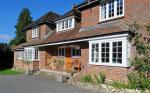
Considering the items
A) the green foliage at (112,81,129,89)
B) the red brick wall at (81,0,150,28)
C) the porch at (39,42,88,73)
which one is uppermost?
the red brick wall at (81,0,150,28)

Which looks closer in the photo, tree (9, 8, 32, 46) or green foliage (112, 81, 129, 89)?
green foliage (112, 81, 129, 89)

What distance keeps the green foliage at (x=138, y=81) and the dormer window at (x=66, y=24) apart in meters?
13.3

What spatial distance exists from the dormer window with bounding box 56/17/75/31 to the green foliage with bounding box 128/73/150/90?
13.3 m

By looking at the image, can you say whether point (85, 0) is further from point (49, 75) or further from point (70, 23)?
point (49, 75)

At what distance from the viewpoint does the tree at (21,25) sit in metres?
57.3

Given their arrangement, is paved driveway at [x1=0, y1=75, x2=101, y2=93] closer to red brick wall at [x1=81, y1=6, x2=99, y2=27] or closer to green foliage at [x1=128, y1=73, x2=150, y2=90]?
green foliage at [x1=128, y1=73, x2=150, y2=90]

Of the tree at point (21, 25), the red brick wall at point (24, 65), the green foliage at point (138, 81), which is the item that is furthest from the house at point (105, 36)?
the tree at point (21, 25)

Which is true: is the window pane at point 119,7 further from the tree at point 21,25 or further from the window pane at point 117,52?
the tree at point 21,25

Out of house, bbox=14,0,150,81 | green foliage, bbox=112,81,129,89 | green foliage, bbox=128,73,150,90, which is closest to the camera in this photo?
green foliage, bbox=128,73,150,90

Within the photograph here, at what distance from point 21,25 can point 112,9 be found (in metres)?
42.1

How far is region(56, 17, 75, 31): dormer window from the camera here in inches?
1068

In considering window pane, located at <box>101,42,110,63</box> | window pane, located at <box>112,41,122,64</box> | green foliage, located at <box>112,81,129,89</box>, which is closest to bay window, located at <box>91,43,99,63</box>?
window pane, located at <box>101,42,110,63</box>

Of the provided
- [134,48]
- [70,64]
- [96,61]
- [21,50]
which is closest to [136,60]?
[134,48]

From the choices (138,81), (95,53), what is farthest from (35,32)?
(138,81)
